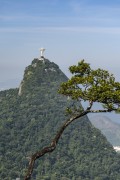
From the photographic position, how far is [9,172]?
639 ft

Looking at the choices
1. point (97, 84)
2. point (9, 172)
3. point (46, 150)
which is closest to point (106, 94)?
point (97, 84)

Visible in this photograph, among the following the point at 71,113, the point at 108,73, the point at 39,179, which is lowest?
the point at 39,179

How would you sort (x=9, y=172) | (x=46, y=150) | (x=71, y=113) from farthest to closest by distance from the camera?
(x=9, y=172)
(x=71, y=113)
(x=46, y=150)

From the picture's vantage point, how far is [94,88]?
94.4 ft

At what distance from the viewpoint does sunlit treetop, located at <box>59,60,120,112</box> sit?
28.8 m

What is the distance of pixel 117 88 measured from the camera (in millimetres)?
29516

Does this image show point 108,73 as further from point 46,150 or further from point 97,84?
point 46,150

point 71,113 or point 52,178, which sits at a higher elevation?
point 71,113

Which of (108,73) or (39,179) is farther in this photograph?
(39,179)

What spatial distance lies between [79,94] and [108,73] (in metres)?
2.31

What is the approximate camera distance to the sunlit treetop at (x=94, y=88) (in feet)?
94.6

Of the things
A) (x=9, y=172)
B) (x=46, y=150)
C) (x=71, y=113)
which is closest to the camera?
(x=46, y=150)

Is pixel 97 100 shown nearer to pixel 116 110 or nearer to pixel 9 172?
pixel 116 110

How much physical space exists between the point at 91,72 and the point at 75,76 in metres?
1.13
